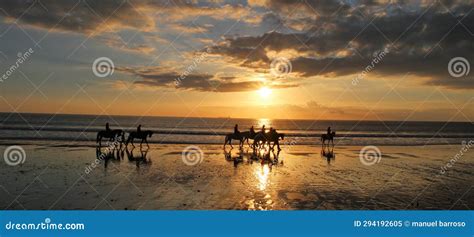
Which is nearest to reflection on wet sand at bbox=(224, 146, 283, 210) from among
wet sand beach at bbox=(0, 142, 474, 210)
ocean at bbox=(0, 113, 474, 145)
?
wet sand beach at bbox=(0, 142, 474, 210)

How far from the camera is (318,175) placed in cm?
1591

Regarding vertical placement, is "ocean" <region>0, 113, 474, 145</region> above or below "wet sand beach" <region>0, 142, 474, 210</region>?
above

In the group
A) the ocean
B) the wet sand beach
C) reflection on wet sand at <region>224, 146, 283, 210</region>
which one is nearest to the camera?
reflection on wet sand at <region>224, 146, 283, 210</region>

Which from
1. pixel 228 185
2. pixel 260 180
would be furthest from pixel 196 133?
pixel 228 185

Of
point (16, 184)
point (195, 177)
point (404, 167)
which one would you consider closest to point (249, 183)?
point (195, 177)

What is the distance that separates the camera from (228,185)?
43.7 feet

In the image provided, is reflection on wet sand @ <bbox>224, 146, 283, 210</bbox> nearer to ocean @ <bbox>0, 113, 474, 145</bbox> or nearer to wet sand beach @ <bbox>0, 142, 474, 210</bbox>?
wet sand beach @ <bbox>0, 142, 474, 210</bbox>

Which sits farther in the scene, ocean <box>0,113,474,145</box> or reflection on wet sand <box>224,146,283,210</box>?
ocean <box>0,113,474,145</box>

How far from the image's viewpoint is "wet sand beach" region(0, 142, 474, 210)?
10727 mm

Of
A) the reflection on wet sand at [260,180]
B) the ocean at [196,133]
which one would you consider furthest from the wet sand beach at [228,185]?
the ocean at [196,133]

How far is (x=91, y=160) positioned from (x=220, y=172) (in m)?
7.89

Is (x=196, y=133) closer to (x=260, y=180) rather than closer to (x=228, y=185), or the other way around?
(x=260, y=180)

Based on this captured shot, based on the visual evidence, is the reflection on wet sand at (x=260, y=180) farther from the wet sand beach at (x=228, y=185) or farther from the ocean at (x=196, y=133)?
the ocean at (x=196, y=133)

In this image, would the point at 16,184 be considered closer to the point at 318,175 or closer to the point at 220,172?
the point at 220,172
